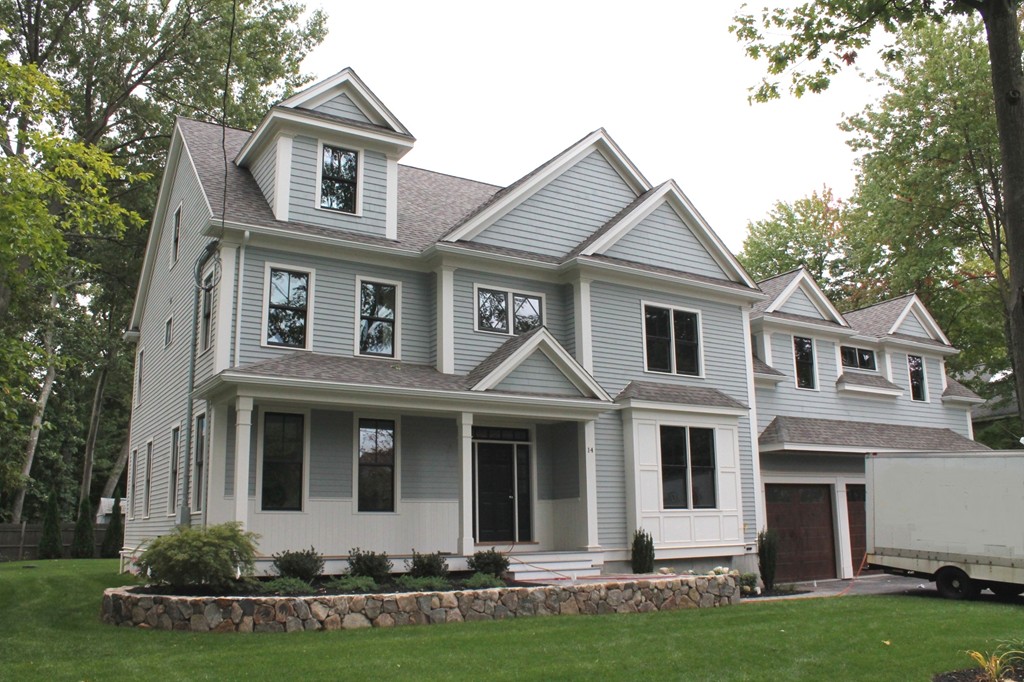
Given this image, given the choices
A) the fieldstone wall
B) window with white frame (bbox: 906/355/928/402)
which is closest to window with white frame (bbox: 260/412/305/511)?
the fieldstone wall

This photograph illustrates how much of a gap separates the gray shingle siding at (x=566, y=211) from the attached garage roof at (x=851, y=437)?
22.3 feet

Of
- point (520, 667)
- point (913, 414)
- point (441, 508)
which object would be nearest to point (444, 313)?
point (441, 508)

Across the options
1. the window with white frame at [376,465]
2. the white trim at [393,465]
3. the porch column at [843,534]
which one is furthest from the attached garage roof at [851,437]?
the window with white frame at [376,465]

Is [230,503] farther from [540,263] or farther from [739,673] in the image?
[739,673]

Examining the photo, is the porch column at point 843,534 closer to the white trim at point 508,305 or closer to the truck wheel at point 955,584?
the truck wheel at point 955,584

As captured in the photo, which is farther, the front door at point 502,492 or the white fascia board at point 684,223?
the white fascia board at point 684,223

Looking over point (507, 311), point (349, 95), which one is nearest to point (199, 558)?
point (507, 311)

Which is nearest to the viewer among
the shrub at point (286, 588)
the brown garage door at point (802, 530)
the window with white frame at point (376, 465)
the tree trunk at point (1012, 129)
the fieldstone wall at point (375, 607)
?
the tree trunk at point (1012, 129)

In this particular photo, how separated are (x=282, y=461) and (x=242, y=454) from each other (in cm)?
142

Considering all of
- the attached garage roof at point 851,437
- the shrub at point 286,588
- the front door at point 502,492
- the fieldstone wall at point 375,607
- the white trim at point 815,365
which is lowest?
the fieldstone wall at point 375,607

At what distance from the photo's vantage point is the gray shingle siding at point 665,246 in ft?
62.3

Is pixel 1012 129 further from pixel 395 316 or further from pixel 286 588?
pixel 395 316

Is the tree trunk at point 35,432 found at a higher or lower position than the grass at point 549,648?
higher

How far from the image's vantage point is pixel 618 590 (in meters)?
13.6
